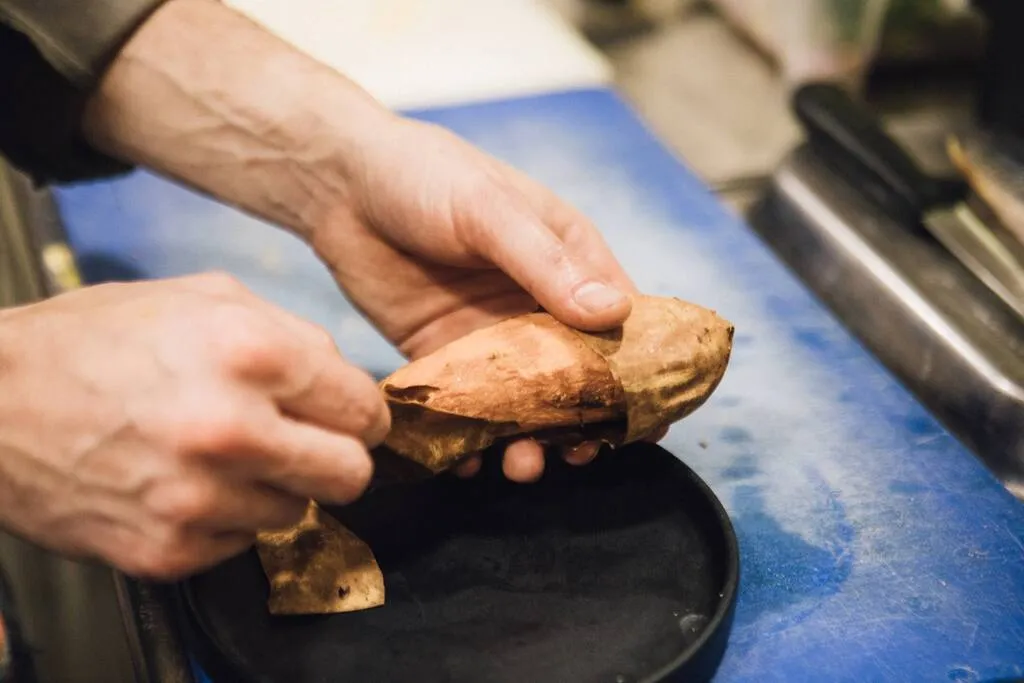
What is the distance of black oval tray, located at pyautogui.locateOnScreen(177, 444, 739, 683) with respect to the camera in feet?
2.20

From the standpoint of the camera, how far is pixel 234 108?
1.04 meters

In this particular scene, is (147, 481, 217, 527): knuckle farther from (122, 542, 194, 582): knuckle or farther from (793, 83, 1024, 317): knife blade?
(793, 83, 1024, 317): knife blade

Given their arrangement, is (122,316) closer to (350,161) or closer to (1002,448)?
(350,161)

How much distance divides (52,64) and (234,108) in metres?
0.19

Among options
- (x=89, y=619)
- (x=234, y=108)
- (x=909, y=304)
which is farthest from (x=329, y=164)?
(x=909, y=304)

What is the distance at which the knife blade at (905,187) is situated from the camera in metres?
1.07

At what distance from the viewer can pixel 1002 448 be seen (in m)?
0.97

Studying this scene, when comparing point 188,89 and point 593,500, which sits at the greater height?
point 188,89

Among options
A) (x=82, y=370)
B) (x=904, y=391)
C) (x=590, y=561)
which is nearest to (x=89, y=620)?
(x=82, y=370)

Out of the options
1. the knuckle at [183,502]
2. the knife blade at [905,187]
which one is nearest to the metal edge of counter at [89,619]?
the knuckle at [183,502]

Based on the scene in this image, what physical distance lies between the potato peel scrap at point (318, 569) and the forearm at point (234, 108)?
42cm

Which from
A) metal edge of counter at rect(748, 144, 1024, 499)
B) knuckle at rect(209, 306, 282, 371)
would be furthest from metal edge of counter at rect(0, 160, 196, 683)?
metal edge of counter at rect(748, 144, 1024, 499)

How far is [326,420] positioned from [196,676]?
0.26 m

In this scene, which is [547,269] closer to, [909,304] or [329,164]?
[329,164]
